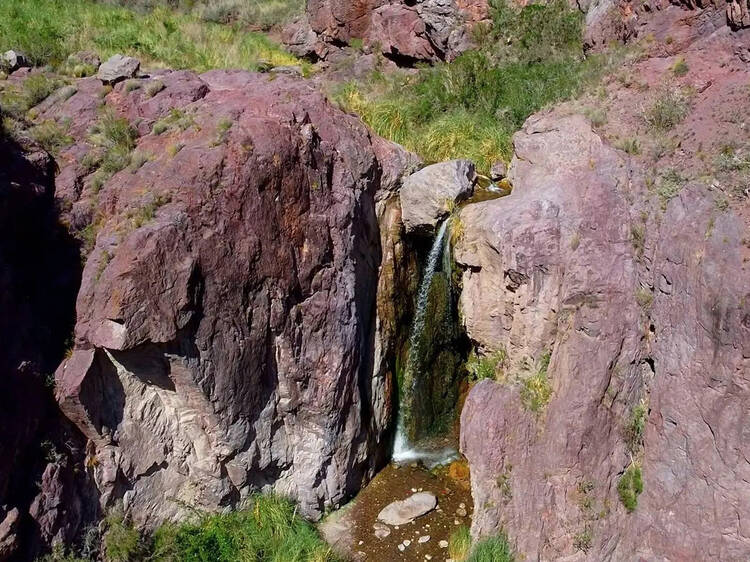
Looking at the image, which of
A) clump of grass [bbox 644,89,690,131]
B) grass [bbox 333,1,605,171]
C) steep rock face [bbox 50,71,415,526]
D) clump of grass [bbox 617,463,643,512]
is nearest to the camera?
steep rock face [bbox 50,71,415,526]

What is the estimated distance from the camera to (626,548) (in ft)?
22.6

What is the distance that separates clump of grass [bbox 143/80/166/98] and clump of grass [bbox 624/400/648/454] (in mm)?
7475

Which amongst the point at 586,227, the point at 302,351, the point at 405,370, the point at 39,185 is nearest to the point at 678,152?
the point at 586,227

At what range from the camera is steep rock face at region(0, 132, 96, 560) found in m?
6.12

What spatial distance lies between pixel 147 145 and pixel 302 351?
3.25 meters

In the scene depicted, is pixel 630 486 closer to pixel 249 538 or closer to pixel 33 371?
pixel 249 538

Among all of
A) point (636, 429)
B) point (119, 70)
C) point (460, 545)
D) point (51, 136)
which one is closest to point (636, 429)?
point (636, 429)

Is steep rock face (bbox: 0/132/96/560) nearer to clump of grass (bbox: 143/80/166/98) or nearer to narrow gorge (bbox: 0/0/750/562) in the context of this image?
narrow gorge (bbox: 0/0/750/562)

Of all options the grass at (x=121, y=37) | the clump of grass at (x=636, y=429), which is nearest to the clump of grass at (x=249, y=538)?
the clump of grass at (x=636, y=429)

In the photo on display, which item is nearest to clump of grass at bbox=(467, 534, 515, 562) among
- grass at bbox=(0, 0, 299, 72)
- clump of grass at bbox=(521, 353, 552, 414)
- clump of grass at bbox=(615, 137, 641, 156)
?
clump of grass at bbox=(521, 353, 552, 414)

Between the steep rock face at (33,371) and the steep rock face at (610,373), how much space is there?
14.8 ft

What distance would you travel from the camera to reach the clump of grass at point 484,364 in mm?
8172

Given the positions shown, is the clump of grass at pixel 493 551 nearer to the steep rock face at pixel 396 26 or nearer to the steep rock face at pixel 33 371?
the steep rock face at pixel 33 371

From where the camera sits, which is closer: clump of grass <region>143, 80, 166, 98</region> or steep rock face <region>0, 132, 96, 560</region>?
steep rock face <region>0, 132, 96, 560</region>
